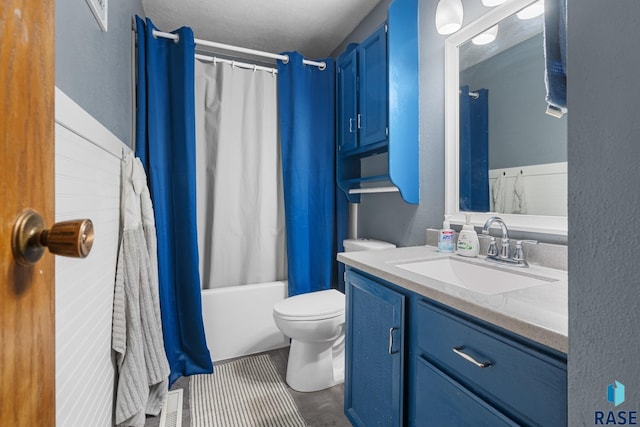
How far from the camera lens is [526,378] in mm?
609

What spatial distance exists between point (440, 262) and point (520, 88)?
2.67 ft

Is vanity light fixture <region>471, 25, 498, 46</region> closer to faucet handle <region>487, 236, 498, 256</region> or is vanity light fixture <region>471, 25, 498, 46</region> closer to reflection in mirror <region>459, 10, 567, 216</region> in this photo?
reflection in mirror <region>459, 10, 567, 216</region>

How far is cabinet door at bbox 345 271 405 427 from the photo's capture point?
3.31 feet

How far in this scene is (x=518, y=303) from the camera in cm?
70

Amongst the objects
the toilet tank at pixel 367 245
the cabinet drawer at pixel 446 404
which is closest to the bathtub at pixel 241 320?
the toilet tank at pixel 367 245

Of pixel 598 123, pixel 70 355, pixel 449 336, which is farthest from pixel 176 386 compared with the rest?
pixel 598 123

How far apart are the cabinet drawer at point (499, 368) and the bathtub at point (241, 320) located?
148cm

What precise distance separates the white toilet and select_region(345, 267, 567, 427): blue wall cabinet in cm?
28

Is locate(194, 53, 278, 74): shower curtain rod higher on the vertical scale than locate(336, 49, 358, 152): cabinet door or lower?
higher

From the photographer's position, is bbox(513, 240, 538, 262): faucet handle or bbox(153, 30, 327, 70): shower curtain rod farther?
bbox(153, 30, 327, 70): shower curtain rod

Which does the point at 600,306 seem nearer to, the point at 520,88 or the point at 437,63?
the point at 520,88

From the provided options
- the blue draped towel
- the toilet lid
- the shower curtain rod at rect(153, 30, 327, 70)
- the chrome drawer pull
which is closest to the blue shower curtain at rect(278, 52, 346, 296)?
the shower curtain rod at rect(153, 30, 327, 70)

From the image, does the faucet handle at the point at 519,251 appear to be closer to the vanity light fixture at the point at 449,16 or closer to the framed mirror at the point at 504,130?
the framed mirror at the point at 504,130

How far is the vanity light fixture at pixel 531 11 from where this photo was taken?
113 cm
